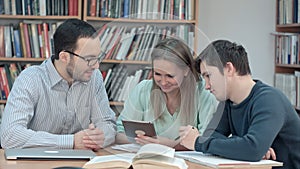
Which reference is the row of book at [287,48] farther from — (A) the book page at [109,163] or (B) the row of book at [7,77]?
(A) the book page at [109,163]

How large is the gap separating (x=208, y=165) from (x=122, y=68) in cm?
46

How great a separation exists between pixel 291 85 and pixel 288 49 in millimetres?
269

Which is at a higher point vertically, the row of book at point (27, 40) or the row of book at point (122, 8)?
the row of book at point (122, 8)

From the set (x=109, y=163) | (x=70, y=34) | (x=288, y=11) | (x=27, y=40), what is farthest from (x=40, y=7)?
(x=109, y=163)

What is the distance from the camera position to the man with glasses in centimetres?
210

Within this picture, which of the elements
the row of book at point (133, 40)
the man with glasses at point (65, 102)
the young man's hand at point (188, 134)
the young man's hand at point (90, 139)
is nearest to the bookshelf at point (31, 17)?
the man with glasses at point (65, 102)

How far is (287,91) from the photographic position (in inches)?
164

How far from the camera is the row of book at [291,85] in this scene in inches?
160

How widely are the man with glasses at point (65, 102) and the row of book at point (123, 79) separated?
6 centimetres

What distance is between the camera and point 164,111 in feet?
6.45

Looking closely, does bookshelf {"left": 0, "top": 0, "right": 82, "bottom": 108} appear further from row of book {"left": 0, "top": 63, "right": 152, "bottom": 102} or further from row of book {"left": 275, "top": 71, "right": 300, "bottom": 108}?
row of book {"left": 0, "top": 63, "right": 152, "bottom": 102}

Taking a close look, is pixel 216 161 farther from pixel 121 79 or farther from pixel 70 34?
pixel 70 34

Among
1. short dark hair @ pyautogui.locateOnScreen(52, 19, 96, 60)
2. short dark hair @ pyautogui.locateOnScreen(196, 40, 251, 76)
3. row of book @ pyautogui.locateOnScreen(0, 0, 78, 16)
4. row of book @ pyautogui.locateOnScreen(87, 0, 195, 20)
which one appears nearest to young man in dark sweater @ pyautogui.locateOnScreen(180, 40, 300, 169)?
short dark hair @ pyautogui.locateOnScreen(196, 40, 251, 76)

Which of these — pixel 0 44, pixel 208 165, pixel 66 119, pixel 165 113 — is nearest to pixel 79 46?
pixel 66 119
